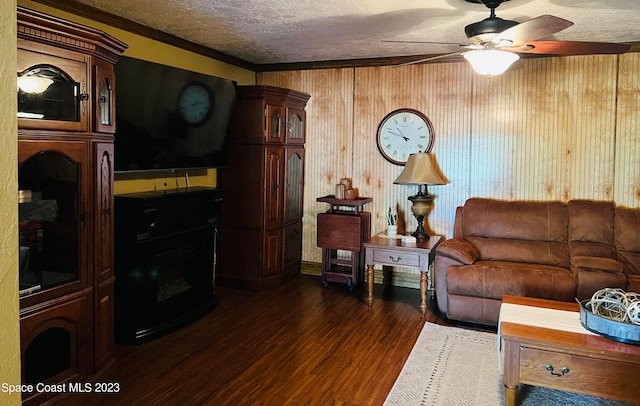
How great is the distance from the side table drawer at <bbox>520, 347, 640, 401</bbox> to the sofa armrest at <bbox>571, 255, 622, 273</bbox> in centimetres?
155

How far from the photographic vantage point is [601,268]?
3.80 metres

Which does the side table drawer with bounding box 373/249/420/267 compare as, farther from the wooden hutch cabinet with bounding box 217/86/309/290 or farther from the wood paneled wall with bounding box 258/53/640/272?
the wooden hutch cabinet with bounding box 217/86/309/290

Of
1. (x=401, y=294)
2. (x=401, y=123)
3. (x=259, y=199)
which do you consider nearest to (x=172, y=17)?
(x=259, y=199)

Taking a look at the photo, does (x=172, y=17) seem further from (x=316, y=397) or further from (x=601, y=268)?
(x=601, y=268)

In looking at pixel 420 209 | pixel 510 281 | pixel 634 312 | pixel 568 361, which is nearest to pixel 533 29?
pixel 634 312

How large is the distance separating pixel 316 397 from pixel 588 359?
146cm

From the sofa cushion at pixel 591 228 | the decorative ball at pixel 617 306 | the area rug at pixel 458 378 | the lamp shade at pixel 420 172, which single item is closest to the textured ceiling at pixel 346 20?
the lamp shade at pixel 420 172

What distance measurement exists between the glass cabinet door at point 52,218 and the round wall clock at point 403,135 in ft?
10.5

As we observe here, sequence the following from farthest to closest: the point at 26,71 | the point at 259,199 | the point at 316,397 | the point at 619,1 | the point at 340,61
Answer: the point at 340,61
the point at 259,199
the point at 619,1
the point at 316,397
the point at 26,71

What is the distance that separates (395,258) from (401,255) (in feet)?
0.20

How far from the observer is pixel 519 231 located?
4.47 meters

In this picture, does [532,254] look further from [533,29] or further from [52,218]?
[52,218]

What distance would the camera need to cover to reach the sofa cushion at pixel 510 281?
382 centimetres

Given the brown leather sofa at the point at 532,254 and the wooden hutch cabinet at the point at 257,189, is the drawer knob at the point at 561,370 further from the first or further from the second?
the wooden hutch cabinet at the point at 257,189
